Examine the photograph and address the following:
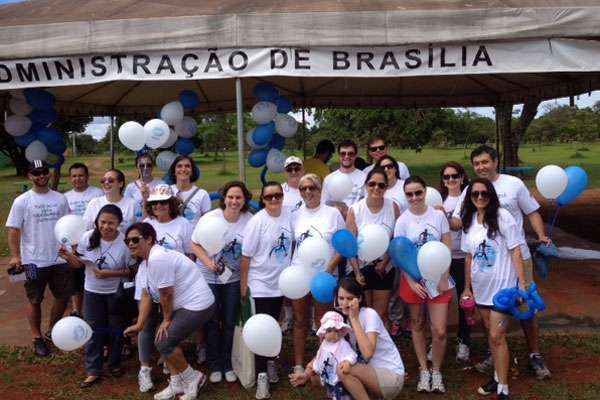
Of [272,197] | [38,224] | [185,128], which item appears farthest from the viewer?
[185,128]

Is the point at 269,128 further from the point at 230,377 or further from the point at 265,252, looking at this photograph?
the point at 230,377

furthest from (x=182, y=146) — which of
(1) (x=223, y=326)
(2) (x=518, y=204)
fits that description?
(2) (x=518, y=204)

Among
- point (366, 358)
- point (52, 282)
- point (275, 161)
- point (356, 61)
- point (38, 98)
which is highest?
point (356, 61)

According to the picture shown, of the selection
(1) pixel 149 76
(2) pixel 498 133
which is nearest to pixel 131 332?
(1) pixel 149 76

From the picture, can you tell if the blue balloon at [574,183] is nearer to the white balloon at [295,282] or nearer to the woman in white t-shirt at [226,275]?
the white balloon at [295,282]

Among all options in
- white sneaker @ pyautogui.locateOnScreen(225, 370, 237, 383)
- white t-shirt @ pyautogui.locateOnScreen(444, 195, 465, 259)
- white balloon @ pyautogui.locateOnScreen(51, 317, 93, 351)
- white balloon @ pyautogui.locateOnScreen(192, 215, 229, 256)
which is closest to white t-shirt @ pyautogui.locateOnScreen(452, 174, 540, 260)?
white t-shirt @ pyautogui.locateOnScreen(444, 195, 465, 259)

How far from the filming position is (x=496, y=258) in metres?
3.55

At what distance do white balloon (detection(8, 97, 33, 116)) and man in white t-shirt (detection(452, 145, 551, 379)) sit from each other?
459 centimetres

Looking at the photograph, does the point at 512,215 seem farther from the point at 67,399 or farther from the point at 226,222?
the point at 67,399

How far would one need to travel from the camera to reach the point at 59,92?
25.3 ft

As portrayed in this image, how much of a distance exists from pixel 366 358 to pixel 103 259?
2065 mm

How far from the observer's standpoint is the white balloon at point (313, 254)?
3551 mm

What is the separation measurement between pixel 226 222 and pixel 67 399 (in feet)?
5.35

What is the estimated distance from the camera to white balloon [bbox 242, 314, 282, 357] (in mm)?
3352
